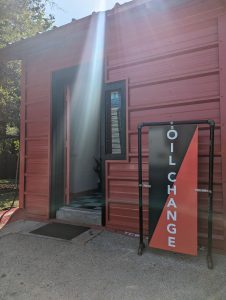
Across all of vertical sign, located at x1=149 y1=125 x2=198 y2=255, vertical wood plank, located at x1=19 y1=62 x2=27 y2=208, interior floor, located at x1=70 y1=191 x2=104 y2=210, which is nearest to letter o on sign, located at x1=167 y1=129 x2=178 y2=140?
vertical sign, located at x1=149 y1=125 x2=198 y2=255

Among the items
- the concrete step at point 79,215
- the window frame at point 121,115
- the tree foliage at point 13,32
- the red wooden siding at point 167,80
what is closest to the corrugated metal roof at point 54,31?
the red wooden siding at point 167,80

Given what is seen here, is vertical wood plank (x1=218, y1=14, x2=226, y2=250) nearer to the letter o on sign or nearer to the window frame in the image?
the letter o on sign

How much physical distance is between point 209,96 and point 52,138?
2.54 m

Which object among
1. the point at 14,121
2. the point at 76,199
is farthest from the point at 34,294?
the point at 14,121

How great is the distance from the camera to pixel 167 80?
10.9ft

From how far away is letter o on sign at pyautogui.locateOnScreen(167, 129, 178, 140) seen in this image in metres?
2.80

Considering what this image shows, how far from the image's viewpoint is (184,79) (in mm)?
3207

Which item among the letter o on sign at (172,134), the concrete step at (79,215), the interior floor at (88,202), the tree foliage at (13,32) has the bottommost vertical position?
the concrete step at (79,215)

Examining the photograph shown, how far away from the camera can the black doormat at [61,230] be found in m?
3.58

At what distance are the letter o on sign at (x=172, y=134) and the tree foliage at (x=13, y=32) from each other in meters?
5.53

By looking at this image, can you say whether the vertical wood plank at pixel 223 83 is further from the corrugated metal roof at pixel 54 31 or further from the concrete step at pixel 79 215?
the concrete step at pixel 79 215

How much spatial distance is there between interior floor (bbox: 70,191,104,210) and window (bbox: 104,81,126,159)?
0.97 meters

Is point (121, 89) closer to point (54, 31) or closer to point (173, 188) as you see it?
point (54, 31)

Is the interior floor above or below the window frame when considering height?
below
